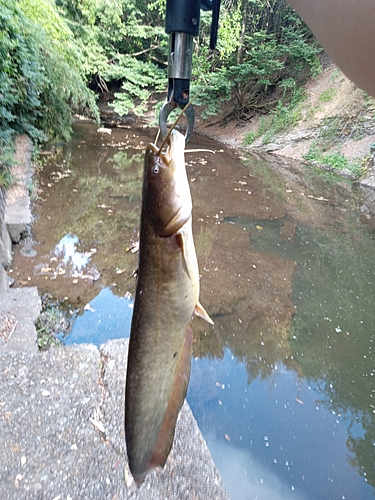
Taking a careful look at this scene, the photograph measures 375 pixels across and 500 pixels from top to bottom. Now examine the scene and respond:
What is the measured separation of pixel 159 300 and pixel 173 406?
32cm

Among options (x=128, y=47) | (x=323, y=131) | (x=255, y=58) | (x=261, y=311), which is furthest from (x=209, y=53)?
(x=261, y=311)

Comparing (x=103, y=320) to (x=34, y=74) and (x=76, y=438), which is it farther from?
(x=34, y=74)

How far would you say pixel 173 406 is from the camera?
1109 millimetres

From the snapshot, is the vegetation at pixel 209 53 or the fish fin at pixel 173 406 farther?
the vegetation at pixel 209 53

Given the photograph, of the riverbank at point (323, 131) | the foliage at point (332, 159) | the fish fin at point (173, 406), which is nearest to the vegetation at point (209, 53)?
the riverbank at point (323, 131)

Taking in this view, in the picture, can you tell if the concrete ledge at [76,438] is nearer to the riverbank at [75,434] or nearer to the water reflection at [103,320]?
the riverbank at [75,434]

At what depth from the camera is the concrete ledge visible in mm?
2020

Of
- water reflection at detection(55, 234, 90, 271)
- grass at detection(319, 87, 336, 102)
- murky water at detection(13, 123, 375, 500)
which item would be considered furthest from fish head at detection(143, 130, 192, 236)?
grass at detection(319, 87, 336, 102)

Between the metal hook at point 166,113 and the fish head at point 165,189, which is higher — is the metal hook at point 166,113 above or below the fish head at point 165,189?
above

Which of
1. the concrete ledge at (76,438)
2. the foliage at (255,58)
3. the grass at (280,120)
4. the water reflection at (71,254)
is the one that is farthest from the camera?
the foliage at (255,58)

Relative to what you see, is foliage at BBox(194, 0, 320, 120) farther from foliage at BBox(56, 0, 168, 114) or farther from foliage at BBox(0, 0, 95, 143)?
foliage at BBox(0, 0, 95, 143)

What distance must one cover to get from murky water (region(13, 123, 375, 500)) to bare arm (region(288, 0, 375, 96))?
279cm

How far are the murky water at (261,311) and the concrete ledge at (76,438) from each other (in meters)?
0.86

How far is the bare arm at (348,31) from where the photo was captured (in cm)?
87
